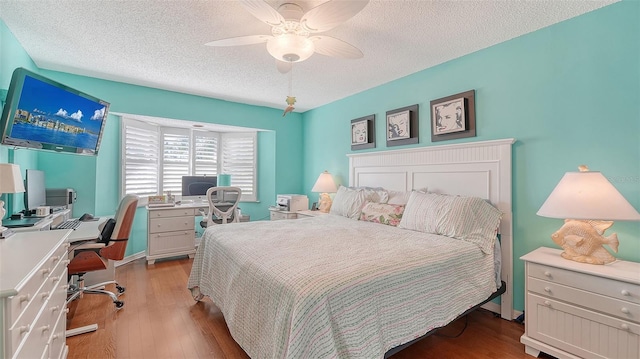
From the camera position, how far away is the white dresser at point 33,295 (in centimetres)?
95

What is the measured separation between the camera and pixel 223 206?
4023 mm

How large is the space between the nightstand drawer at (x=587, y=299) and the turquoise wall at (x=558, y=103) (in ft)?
1.73

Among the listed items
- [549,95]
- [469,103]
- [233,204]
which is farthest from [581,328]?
[233,204]

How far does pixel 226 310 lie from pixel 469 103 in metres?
2.85

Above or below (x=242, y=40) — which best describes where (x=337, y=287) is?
below

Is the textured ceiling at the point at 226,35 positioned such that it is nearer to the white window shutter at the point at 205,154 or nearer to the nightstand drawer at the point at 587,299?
the white window shutter at the point at 205,154

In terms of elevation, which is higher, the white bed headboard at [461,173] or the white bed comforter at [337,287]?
the white bed headboard at [461,173]

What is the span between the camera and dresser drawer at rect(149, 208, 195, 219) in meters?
3.90

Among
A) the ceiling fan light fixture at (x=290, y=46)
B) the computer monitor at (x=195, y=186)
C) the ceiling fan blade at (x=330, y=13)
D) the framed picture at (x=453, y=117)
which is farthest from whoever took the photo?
the computer monitor at (x=195, y=186)

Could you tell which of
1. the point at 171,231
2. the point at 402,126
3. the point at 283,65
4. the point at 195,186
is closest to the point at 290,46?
the point at 283,65

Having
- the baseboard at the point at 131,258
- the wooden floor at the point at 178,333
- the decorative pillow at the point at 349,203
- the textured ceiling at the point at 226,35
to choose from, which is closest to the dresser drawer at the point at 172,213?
the baseboard at the point at 131,258

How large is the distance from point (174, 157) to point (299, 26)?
12.3 feet

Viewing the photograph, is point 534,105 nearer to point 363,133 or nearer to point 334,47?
point 334,47

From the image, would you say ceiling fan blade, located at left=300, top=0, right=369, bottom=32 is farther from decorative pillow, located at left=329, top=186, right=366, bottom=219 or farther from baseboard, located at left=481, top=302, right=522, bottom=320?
baseboard, located at left=481, top=302, right=522, bottom=320
